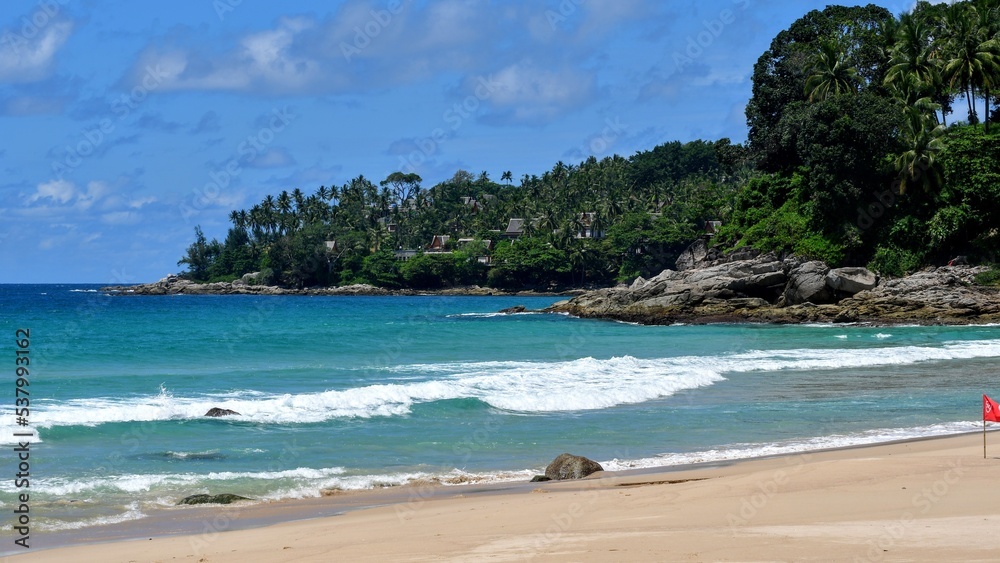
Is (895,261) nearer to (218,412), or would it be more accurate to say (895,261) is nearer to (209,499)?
(218,412)

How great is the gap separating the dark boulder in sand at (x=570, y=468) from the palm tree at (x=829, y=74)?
1748 inches

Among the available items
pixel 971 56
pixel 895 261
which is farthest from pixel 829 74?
pixel 895 261

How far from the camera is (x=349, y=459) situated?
14.5m

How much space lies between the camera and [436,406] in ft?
66.1

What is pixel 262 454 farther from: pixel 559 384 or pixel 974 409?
pixel 974 409

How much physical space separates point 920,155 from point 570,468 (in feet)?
136

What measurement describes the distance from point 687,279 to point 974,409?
3470cm

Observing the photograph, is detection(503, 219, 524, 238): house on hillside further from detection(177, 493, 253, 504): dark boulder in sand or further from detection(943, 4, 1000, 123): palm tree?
detection(177, 493, 253, 504): dark boulder in sand

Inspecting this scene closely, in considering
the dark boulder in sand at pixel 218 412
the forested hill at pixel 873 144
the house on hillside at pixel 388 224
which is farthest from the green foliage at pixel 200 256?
the dark boulder in sand at pixel 218 412

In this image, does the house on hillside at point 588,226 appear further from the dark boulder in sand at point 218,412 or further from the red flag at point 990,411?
the red flag at point 990,411

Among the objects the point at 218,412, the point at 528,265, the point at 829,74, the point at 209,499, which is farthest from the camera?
the point at 528,265

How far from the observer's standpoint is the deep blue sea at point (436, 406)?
13492 millimetres

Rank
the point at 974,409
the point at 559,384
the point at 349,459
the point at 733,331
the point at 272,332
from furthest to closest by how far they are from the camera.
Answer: the point at 272,332 → the point at 733,331 → the point at 559,384 → the point at 974,409 → the point at 349,459

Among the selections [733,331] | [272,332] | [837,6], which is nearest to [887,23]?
[837,6]
